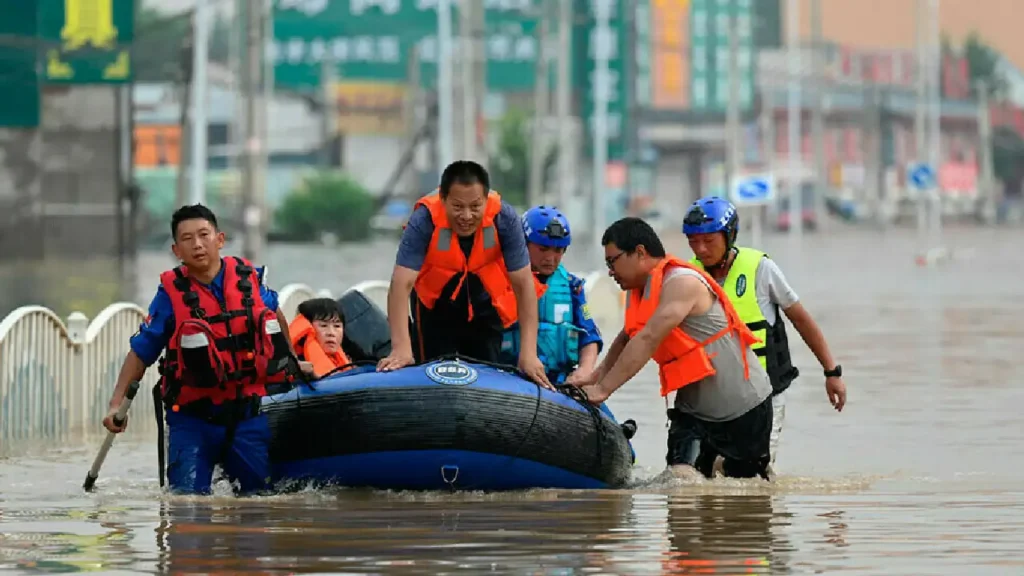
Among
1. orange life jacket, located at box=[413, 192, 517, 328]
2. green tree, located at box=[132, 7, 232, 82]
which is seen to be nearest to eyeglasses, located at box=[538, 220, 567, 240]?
orange life jacket, located at box=[413, 192, 517, 328]

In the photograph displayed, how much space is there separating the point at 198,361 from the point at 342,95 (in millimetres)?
120682

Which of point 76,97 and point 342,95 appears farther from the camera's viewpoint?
point 342,95

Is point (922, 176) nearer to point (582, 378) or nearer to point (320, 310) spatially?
point (320, 310)

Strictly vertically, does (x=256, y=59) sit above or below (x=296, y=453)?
above

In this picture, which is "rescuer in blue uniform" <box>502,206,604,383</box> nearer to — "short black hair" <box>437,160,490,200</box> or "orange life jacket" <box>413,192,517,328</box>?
"orange life jacket" <box>413,192,517,328</box>

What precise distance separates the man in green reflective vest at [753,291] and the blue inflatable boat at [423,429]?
919mm

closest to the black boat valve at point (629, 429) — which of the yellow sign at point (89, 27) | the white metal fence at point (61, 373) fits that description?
the white metal fence at point (61, 373)

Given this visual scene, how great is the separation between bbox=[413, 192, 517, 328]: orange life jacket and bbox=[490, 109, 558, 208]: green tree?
326 feet

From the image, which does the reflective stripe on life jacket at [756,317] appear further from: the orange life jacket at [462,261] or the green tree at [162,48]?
the green tree at [162,48]

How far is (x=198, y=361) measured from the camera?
12758mm

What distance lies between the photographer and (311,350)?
1516 centimetres

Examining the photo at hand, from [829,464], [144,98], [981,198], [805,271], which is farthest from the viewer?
[981,198]

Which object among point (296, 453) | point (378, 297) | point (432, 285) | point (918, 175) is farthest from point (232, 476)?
point (918, 175)

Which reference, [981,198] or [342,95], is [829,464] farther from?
[981,198]
